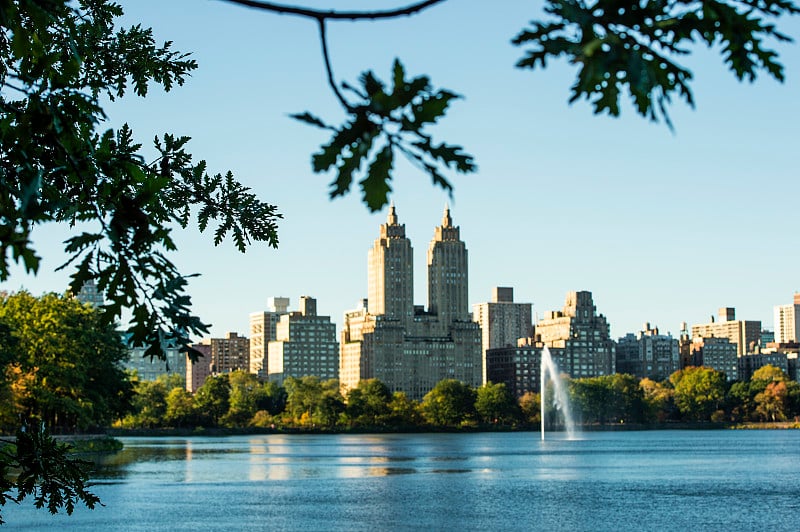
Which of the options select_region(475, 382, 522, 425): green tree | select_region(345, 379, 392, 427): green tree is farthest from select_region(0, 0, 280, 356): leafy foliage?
select_region(475, 382, 522, 425): green tree

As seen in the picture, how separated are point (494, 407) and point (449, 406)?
820cm

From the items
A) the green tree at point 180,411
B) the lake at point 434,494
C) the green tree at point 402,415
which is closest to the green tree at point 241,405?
the green tree at point 180,411

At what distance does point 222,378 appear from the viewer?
184 m

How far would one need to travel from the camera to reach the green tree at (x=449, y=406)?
192 meters

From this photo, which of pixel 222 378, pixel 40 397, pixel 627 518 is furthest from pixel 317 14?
pixel 222 378

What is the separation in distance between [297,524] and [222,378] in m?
142

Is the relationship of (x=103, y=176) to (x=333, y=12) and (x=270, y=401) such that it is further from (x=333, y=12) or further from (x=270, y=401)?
(x=270, y=401)

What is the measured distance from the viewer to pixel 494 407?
195 m

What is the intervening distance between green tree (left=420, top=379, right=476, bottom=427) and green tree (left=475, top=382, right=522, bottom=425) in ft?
5.39

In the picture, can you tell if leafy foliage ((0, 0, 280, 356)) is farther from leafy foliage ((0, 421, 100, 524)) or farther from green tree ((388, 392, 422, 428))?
green tree ((388, 392, 422, 428))

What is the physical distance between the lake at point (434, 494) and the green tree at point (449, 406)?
9505 cm

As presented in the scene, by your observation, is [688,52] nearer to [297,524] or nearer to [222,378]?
[297,524]

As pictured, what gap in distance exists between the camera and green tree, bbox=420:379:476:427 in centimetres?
19150

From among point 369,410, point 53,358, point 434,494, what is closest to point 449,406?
point 369,410
